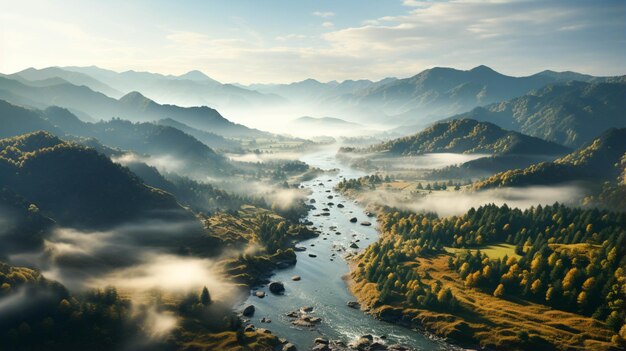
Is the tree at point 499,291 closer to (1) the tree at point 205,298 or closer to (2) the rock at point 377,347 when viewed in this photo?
(2) the rock at point 377,347

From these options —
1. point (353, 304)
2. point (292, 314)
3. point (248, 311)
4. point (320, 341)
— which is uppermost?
point (320, 341)

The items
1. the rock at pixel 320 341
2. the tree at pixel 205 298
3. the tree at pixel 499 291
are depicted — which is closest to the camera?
the rock at pixel 320 341

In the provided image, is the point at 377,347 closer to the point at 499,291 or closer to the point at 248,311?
the point at 248,311

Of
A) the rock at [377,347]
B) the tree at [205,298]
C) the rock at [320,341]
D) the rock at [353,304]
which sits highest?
the tree at [205,298]

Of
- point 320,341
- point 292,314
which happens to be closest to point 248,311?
point 292,314

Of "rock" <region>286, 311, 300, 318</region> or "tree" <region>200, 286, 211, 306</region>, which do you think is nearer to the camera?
"rock" <region>286, 311, 300, 318</region>

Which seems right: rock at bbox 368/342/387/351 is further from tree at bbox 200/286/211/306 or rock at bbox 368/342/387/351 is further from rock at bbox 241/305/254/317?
tree at bbox 200/286/211/306

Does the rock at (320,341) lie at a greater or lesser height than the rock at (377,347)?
greater

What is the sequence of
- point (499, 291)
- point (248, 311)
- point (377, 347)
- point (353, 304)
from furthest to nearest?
point (353, 304)
point (499, 291)
point (248, 311)
point (377, 347)

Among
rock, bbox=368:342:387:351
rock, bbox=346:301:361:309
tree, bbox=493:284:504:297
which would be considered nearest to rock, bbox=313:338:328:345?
rock, bbox=368:342:387:351

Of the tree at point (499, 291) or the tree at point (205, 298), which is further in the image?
the tree at point (499, 291)

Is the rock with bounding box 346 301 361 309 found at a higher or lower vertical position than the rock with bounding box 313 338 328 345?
lower

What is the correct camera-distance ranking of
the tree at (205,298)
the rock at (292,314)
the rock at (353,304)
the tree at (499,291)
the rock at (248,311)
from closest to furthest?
the rock at (292,314) → the rock at (248,311) → the tree at (205,298) → the tree at (499,291) → the rock at (353,304)

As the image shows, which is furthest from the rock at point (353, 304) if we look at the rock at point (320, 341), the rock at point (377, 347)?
the rock at point (320, 341)
